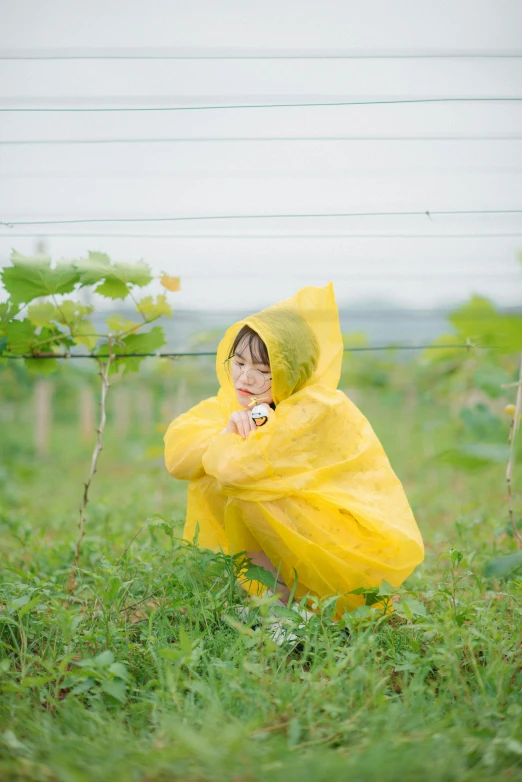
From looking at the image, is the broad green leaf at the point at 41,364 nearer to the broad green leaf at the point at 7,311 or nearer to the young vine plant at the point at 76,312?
the young vine plant at the point at 76,312

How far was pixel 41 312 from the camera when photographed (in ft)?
8.06

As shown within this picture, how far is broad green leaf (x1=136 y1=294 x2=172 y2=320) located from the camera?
2.54m

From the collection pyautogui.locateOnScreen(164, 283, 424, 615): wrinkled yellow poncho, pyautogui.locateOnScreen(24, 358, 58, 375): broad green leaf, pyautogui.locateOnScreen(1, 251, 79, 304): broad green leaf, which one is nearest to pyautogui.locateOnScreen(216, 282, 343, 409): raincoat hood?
pyautogui.locateOnScreen(164, 283, 424, 615): wrinkled yellow poncho

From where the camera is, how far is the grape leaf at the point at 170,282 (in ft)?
8.16

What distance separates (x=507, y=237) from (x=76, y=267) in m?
1.79

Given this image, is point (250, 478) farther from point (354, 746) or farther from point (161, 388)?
Result: point (161, 388)

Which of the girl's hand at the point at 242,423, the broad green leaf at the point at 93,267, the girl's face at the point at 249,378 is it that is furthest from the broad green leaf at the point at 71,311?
the girl's hand at the point at 242,423

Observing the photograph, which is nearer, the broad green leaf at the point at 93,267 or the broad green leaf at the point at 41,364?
the broad green leaf at the point at 93,267

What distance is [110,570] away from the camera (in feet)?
6.72

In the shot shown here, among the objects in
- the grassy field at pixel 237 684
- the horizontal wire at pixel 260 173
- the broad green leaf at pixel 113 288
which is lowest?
the grassy field at pixel 237 684

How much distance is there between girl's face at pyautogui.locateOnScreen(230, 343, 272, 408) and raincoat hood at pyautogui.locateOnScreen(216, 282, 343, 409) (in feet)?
0.20

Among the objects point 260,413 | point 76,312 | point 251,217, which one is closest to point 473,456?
point 260,413

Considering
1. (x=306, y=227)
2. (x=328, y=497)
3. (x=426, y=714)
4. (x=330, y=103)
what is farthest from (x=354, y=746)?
(x=330, y=103)

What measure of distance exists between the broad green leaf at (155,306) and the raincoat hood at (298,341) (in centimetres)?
37
